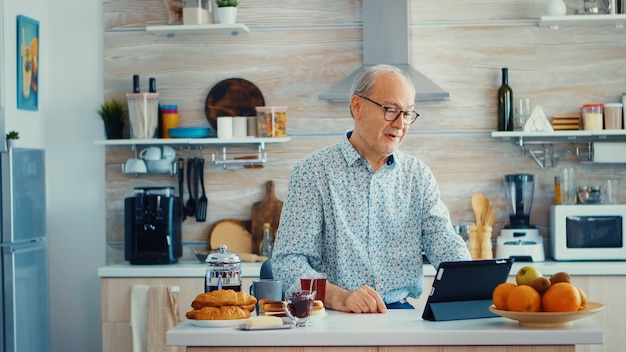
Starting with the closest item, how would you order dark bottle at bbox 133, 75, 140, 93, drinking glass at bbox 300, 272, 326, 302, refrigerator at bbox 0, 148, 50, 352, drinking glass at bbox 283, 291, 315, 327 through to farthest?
drinking glass at bbox 283, 291, 315, 327 < drinking glass at bbox 300, 272, 326, 302 < refrigerator at bbox 0, 148, 50, 352 < dark bottle at bbox 133, 75, 140, 93

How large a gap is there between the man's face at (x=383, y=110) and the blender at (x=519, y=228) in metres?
2.07

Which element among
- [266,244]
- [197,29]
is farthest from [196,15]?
[266,244]

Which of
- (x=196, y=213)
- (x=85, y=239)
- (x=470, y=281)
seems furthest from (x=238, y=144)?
(x=470, y=281)

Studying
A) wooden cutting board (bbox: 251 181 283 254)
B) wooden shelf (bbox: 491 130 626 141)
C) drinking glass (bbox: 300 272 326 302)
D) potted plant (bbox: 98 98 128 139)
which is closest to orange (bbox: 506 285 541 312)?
drinking glass (bbox: 300 272 326 302)

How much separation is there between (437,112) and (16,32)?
92.0 inches

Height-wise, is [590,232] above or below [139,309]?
above

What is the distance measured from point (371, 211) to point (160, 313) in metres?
2.07

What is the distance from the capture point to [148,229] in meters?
4.96

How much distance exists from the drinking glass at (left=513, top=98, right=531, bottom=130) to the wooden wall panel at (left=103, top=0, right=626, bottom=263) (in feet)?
0.26

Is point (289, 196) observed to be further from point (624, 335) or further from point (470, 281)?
point (624, 335)

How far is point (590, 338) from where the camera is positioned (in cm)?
229

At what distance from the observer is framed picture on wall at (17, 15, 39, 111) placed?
194 inches

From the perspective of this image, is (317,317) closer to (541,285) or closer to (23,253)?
(541,285)

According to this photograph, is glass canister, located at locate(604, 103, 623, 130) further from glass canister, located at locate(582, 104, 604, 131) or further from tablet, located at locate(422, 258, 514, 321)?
tablet, located at locate(422, 258, 514, 321)
